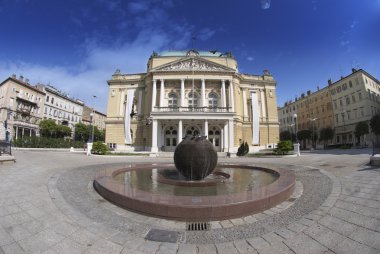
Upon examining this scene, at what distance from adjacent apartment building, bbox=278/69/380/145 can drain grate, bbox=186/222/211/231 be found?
191 ft

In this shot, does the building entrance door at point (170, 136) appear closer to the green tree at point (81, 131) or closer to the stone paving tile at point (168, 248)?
the stone paving tile at point (168, 248)

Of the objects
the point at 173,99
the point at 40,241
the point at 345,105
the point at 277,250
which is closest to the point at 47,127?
the point at 173,99

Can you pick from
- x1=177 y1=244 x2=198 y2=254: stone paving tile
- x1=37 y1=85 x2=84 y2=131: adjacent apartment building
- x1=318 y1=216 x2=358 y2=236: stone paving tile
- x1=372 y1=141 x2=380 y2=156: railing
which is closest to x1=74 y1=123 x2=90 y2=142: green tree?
x1=37 y1=85 x2=84 y2=131: adjacent apartment building

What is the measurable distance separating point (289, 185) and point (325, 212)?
4.92 ft

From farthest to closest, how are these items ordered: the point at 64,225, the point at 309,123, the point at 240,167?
the point at 309,123 < the point at 240,167 < the point at 64,225

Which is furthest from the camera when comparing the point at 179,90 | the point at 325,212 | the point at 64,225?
the point at 179,90

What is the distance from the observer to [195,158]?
835cm

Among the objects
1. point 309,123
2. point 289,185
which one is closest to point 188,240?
point 289,185

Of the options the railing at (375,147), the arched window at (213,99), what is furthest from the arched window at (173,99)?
the railing at (375,147)

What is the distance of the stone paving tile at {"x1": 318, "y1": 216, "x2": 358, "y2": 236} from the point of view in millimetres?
4012

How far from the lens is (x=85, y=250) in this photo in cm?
346

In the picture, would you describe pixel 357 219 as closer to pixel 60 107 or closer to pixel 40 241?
pixel 40 241

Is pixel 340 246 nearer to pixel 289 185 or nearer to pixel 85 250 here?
A: pixel 289 185

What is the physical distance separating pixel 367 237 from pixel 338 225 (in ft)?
1.89
